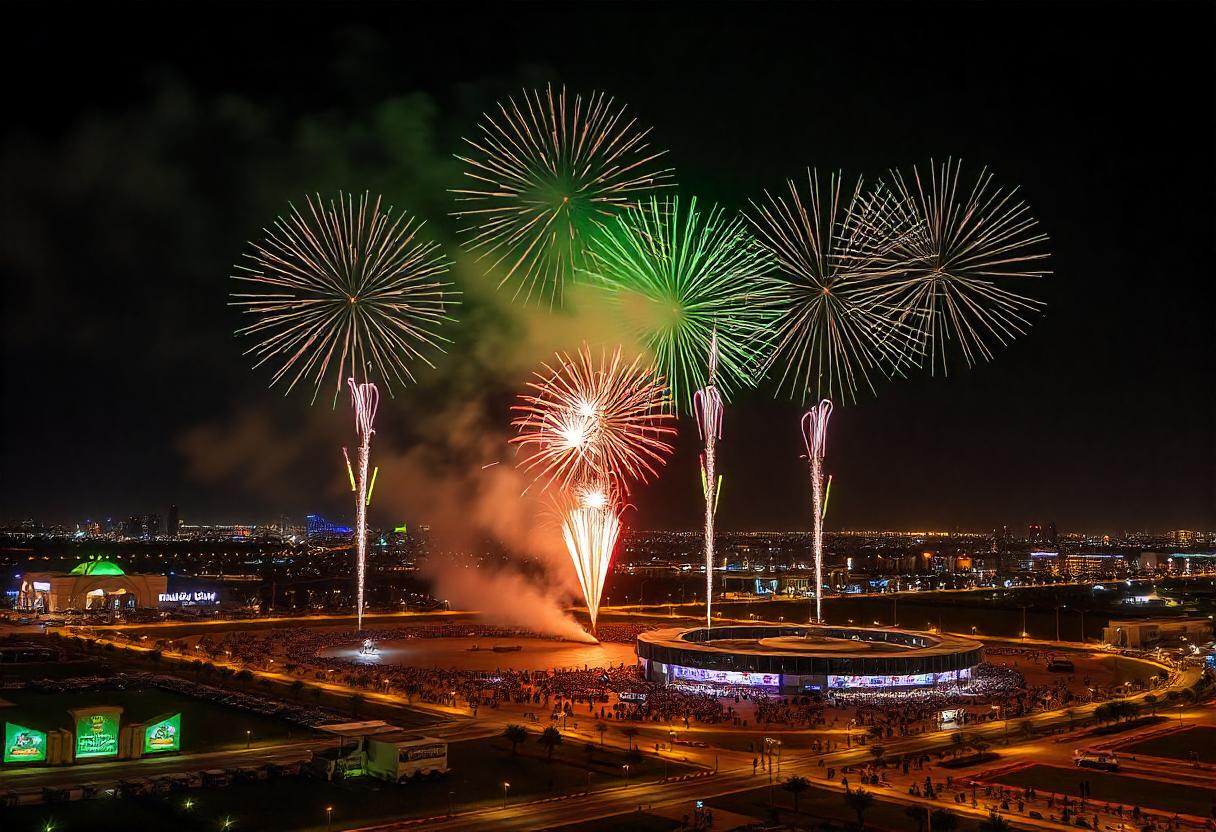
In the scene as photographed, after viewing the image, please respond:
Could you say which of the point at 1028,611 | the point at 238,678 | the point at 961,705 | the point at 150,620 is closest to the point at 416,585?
the point at 150,620

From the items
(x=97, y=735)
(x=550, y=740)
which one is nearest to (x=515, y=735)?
(x=550, y=740)

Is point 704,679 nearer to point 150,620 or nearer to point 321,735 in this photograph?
point 321,735

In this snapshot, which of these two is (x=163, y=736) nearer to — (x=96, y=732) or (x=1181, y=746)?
(x=96, y=732)

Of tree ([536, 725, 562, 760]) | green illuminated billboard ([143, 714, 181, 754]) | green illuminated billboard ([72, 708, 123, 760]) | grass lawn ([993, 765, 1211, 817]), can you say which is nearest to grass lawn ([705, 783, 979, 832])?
grass lawn ([993, 765, 1211, 817])

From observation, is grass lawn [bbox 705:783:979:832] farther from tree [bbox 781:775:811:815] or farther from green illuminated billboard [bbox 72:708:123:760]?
green illuminated billboard [bbox 72:708:123:760]

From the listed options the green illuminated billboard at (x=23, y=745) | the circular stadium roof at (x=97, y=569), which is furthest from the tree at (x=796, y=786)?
the circular stadium roof at (x=97, y=569)

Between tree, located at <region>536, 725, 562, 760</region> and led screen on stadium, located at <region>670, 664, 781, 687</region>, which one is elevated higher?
tree, located at <region>536, 725, 562, 760</region>
